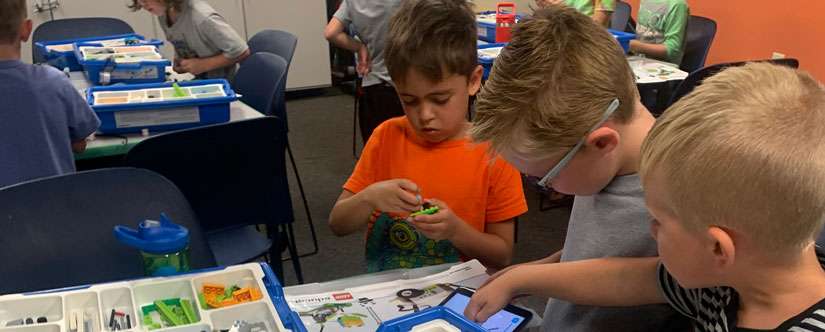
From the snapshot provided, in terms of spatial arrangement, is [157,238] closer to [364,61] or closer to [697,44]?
[364,61]

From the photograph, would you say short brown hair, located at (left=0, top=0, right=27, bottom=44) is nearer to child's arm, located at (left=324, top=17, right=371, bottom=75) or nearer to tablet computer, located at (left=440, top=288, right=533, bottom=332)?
child's arm, located at (left=324, top=17, right=371, bottom=75)

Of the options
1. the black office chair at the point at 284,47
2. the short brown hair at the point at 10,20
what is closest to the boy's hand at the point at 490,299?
the short brown hair at the point at 10,20

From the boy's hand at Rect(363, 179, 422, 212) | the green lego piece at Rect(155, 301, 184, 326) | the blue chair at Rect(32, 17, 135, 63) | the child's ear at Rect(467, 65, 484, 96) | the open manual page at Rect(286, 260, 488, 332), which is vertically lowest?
the open manual page at Rect(286, 260, 488, 332)

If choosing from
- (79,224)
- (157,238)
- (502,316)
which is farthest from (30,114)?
(502,316)

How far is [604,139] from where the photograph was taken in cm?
82

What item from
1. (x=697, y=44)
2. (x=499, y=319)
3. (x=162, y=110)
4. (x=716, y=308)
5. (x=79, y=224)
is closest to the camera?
(x=716, y=308)

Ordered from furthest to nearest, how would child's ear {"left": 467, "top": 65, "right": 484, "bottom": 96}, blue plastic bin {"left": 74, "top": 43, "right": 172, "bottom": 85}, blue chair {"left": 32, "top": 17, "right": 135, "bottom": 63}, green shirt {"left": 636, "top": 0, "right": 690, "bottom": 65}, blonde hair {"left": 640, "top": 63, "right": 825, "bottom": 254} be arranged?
blue chair {"left": 32, "top": 17, "right": 135, "bottom": 63}
green shirt {"left": 636, "top": 0, "right": 690, "bottom": 65}
blue plastic bin {"left": 74, "top": 43, "right": 172, "bottom": 85}
child's ear {"left": 467, "top": 65, "right": 484, "bottom": 96}
blonde hair {"left": 640, "top": 63, "right": 825, "bottom": 254}

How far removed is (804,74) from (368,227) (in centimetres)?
91

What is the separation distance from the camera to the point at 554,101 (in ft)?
2.68

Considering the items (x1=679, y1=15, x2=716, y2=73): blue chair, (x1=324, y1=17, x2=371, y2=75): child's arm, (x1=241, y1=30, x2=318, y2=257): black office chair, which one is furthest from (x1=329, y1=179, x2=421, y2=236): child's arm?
(x1=679, y1=15, x2=716, y2=73): blue chair

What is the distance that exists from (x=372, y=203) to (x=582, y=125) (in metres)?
0.49

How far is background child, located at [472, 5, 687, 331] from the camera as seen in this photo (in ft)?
2.68

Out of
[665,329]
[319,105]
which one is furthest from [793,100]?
[319,105]

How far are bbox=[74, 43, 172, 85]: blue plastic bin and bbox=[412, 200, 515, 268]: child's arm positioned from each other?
165cm
